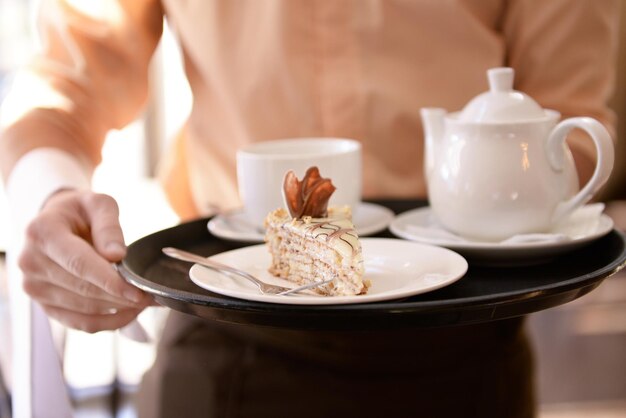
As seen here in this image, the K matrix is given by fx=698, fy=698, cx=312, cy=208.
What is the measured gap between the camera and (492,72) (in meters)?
0.67

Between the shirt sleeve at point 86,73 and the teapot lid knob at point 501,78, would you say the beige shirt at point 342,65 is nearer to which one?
the shirt sleeve at point 86,73

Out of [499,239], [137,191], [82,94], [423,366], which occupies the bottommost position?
[137,191]

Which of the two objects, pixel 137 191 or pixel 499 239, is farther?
pixel 137 191

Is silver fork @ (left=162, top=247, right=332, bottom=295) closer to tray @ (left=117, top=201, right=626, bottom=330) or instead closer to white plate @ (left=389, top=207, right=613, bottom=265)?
tray @ (left=117, top=201, right=626, bottom=330)

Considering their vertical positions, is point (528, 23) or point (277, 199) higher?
point (528, 23)

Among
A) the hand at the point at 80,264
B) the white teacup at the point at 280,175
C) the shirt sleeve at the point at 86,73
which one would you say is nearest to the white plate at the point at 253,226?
the white teacup at the point at 280,175

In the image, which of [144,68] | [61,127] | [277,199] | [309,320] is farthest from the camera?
[144,68]

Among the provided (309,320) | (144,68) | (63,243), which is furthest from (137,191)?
(309,320)

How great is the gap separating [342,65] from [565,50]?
29cm

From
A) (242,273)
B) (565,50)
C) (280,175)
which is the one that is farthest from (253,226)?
(565,50)

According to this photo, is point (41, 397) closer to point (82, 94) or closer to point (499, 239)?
point (82, 94)

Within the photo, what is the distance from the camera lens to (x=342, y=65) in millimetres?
906

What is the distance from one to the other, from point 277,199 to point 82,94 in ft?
1.25

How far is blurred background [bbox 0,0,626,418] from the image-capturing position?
3.08 feet
